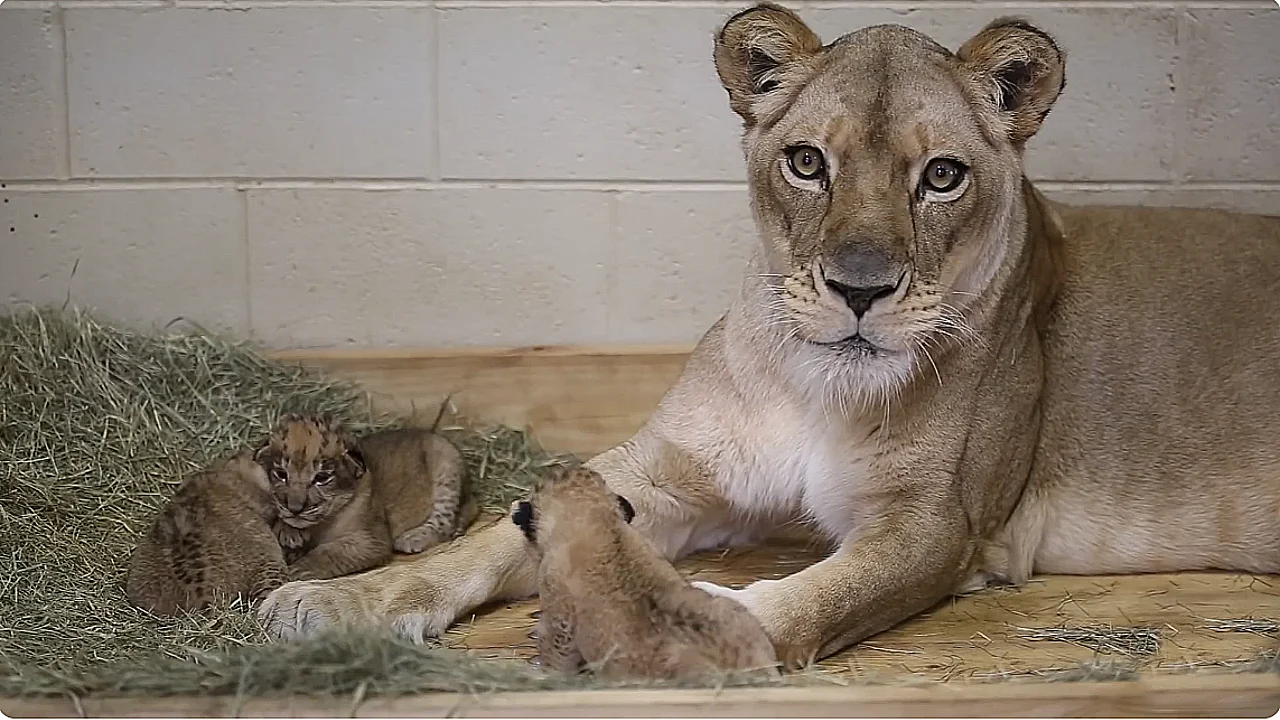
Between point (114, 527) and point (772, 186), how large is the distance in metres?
1.51

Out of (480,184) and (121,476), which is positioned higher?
(480,184)

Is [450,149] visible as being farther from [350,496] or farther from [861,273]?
[861,273]

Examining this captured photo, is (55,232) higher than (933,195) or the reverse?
the reverse

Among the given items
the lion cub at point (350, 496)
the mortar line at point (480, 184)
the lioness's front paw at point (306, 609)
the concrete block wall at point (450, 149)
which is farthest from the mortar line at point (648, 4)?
the lioness's front paw at point (306, 609)

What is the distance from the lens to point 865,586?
2439 millimetres

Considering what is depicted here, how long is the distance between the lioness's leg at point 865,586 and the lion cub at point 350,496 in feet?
2.52

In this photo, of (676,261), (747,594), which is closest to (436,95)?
(676,261)

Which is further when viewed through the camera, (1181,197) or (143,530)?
(1181,197)

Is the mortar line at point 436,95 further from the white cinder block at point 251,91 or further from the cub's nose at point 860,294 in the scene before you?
the cub's nose at point 860,294

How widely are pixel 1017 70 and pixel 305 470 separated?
1.47 metres

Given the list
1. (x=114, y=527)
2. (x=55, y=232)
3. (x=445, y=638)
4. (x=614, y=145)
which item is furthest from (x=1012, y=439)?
(x=55, y=232)

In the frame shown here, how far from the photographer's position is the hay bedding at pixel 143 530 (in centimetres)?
204

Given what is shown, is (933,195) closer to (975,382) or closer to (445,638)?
(975,382)

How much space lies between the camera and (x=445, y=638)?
2.53m
